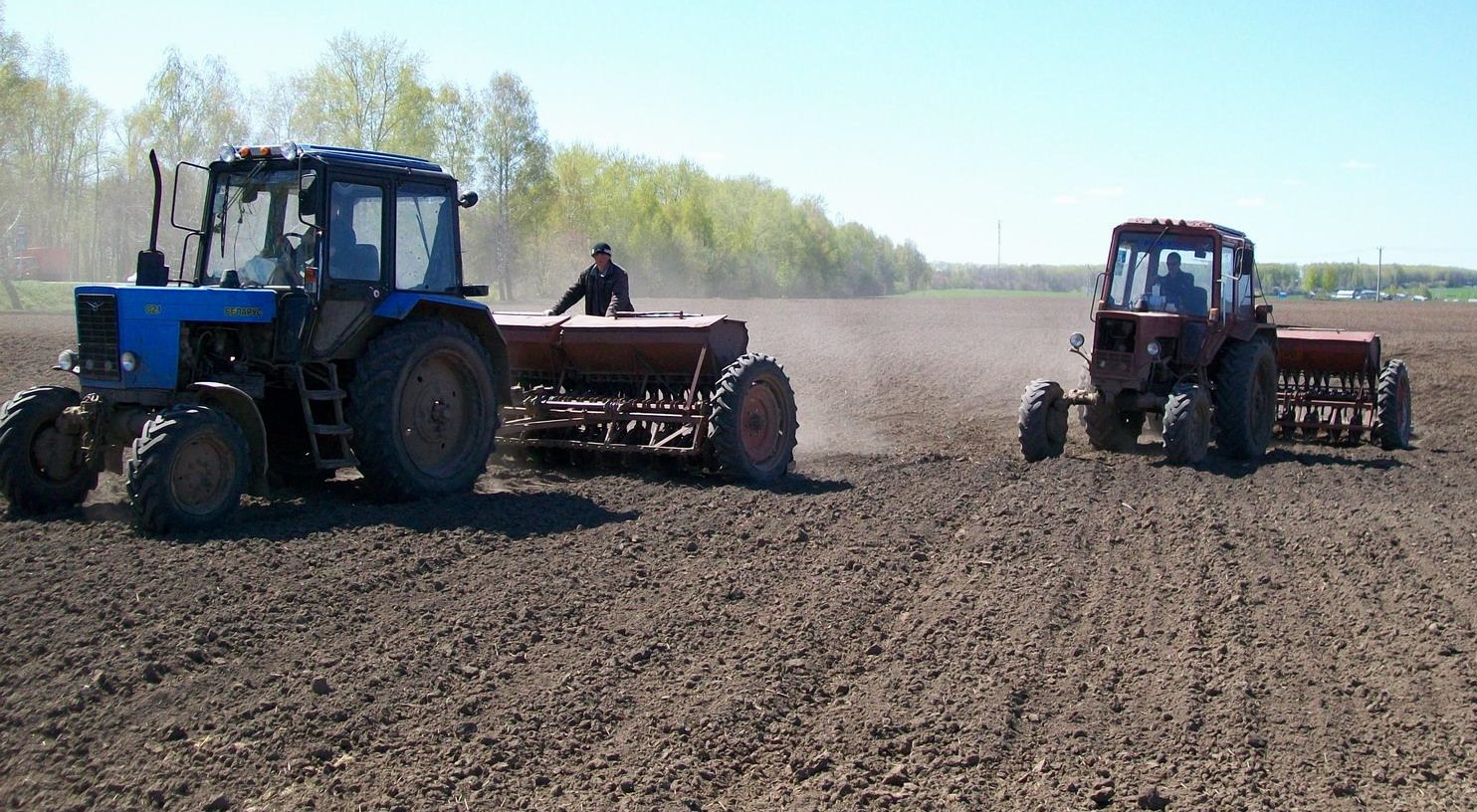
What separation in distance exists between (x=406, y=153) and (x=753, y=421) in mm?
31081

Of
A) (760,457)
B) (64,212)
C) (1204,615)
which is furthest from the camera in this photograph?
(64,212)

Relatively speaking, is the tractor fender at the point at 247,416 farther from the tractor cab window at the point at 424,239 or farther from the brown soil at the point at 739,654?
the tractor cab window at the point at 424,239

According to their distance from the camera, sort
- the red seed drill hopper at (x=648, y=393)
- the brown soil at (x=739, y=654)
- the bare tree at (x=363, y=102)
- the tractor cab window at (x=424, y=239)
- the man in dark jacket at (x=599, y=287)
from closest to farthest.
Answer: the brown soil at (x=739, y=654) → the tractor cab window at (x=424, y=239) → the red seed drill hopper at (x=648, y=393) → the man in dark jacket at (x=599, y=287) → the bare tree at (x=363, y=102)

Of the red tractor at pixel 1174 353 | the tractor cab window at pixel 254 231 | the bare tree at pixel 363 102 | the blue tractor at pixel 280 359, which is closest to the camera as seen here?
the blue tractor at pixel 280 359

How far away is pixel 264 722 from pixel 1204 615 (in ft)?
14.7

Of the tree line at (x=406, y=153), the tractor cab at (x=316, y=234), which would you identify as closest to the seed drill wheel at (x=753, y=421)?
the tractor cab at (x=316, y=234)

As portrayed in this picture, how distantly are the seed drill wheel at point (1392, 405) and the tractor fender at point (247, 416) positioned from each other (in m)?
11.6

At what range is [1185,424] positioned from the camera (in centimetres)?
1192

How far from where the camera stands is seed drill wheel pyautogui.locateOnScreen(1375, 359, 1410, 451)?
46.4ft

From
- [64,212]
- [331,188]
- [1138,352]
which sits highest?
[64,212]

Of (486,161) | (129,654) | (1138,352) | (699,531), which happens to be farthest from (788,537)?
(486,161)

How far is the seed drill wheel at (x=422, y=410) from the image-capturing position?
8.55m

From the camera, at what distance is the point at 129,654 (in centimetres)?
524

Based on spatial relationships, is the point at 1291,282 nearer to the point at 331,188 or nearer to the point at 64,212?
the point at 64,212
